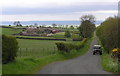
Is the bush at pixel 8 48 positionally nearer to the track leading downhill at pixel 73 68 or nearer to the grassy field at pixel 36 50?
the track leading downhill at pixel 73 68

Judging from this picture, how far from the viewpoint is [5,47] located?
21.0 metres

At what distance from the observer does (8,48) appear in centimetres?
2128

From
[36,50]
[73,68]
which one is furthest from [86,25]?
[73,68]

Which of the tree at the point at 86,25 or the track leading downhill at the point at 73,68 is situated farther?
the tree at the point at 86,25

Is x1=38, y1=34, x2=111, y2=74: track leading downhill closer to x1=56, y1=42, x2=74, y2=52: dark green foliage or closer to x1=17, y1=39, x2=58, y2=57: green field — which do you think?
x1=17, y1=39, x2=58, y2=57: green field

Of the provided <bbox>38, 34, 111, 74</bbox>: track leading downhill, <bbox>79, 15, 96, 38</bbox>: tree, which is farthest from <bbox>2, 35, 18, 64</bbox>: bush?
<bbox>79, 15, 96, 38</bbox>: tree

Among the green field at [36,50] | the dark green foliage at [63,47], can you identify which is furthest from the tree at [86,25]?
the dark green foliage at [63,47]

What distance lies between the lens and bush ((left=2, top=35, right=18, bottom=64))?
21.0 m

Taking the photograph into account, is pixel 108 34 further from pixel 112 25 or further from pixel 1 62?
pixel 1 62

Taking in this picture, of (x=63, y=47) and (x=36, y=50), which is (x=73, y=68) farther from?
(x=36, y=50)

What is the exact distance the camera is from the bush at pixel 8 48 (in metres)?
21.0

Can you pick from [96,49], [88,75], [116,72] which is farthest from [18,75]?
[96,49]

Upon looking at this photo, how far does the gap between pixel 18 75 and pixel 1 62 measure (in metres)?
2.79

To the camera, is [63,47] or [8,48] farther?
[63,47]
